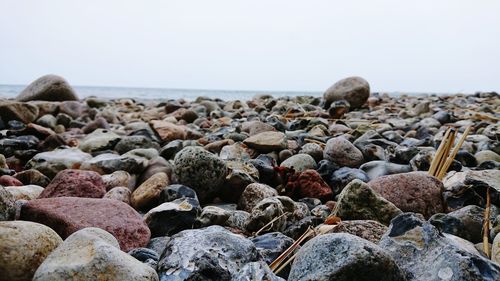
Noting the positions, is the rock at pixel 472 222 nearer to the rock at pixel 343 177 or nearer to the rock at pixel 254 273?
the rock at pixel 343 177

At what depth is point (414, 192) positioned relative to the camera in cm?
228

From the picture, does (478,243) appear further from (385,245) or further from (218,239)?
(218,239)

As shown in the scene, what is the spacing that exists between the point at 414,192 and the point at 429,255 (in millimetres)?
955

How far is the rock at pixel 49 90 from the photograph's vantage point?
840 cm

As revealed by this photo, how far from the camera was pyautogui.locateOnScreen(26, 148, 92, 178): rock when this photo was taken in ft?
10.3

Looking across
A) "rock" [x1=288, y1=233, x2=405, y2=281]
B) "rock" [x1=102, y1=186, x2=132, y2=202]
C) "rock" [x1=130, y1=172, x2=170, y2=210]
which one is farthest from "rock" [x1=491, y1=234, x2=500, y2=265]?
"rock" [x1=102, y1=186, x2=132, y2=202]

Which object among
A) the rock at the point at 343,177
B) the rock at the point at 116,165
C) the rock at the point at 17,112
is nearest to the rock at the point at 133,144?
the rock at the point at 116,165

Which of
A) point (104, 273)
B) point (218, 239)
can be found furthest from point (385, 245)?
point (104, 273)

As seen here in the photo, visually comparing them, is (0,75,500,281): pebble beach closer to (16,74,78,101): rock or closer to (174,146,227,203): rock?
(174,146,227,203): rock

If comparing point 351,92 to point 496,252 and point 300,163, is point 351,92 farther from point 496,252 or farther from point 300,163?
point 496,252

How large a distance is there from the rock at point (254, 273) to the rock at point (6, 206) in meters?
0.93

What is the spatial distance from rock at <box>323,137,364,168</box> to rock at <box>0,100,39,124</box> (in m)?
4.11

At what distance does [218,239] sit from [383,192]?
118 cm

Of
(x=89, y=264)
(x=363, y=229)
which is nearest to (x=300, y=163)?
(x=363, y=229)
